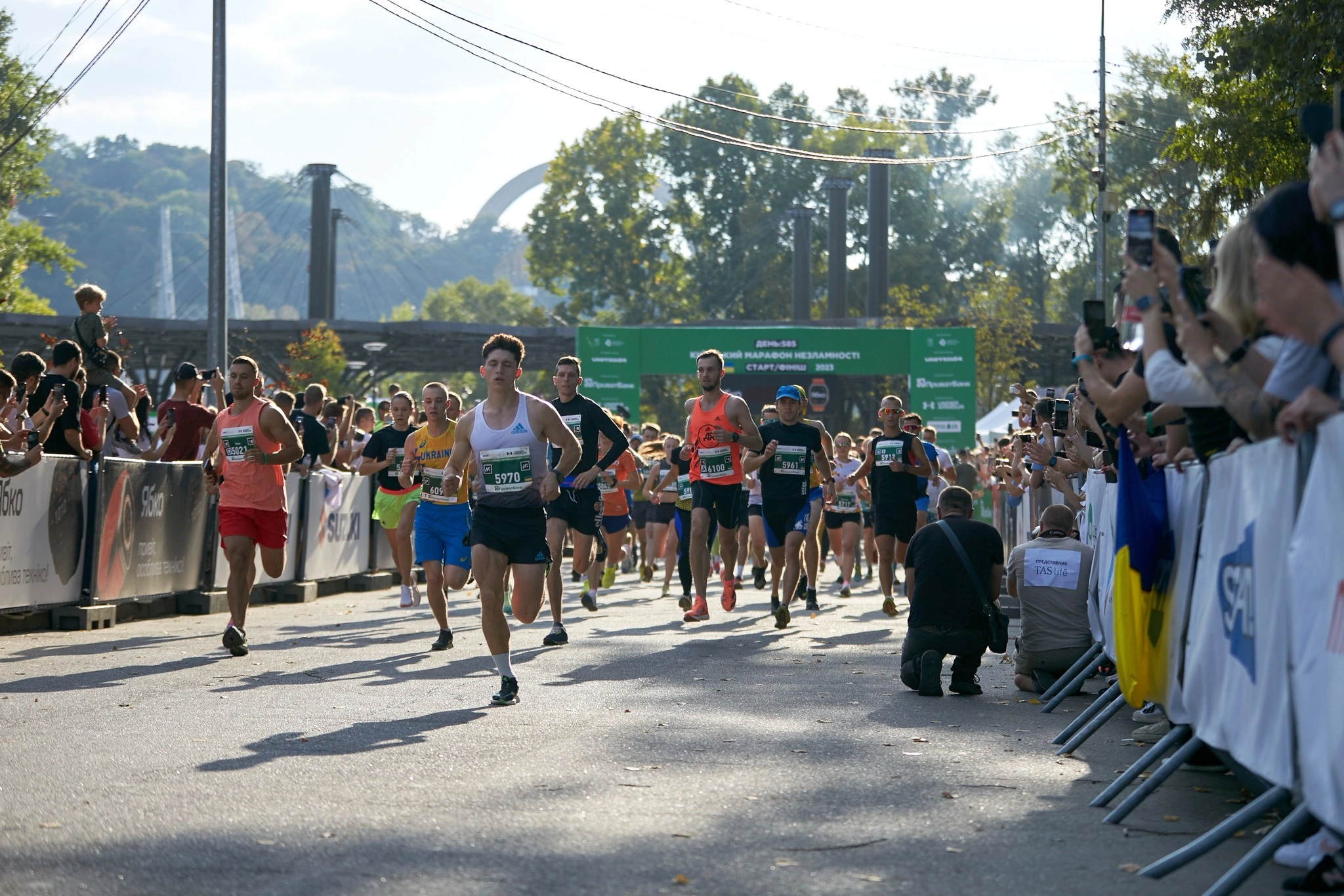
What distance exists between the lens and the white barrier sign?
18625mm

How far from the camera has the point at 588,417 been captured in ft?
44.2

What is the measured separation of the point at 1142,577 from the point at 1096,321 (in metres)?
1.07

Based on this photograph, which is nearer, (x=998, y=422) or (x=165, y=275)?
(x=998, y=422)

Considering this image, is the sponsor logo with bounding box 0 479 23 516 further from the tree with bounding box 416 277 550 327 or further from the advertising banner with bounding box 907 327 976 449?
the tree with bounding box 416 277 550 327

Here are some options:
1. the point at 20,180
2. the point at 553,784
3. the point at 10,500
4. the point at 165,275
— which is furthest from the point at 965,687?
the point at 165,275

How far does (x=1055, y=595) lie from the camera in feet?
32.9

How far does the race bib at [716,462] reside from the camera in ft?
50.0

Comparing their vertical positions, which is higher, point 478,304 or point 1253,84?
point 478,304

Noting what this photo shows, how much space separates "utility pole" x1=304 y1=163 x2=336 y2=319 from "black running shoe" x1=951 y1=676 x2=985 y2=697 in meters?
46.6

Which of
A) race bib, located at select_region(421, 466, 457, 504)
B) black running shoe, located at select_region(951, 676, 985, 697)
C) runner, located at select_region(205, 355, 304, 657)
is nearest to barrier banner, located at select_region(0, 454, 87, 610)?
runner, located at select_region(205, 355, 304, 657)

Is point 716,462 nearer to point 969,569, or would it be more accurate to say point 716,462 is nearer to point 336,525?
point 969,569

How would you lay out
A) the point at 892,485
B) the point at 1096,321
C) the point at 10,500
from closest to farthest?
the point at 1096,321, the point at 10,500, the point at 892,485

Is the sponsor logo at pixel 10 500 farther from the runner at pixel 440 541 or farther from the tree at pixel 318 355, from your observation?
the tree at pixel 318 355

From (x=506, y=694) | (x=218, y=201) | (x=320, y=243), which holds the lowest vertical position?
(x=506, y=694)
